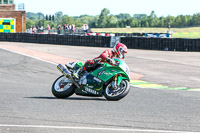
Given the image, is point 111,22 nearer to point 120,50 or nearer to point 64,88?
point 64,88

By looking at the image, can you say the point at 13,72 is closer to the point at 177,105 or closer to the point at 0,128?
the point at 177,105

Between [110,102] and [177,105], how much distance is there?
1.43 meters

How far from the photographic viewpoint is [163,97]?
33.7 feet

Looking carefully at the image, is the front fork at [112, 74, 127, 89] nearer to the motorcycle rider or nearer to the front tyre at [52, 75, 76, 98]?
the motorcycle rider

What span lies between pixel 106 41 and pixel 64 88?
23.6 meters

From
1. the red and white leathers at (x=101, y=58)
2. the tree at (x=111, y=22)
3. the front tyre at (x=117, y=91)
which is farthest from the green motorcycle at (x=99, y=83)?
the tree at (x=111, y=22)

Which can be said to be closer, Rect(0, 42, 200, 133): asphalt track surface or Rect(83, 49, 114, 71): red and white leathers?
Rect(0, 42, 200, 133): asphalt track surface

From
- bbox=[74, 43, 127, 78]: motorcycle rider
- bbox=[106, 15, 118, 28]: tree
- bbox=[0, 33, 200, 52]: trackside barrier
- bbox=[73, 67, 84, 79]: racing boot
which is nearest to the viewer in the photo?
bbox=[74, 43, 127, 78]: motorcycle rider

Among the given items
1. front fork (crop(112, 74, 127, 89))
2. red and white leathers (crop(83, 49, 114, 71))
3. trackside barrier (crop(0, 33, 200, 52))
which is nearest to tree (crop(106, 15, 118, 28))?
trackside barrier (crop(0, 33, 200, 52))

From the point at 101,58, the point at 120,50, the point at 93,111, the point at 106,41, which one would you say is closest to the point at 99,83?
the point at 101,58

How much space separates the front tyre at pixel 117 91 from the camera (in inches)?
348

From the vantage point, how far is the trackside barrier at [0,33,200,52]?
28.0 metres

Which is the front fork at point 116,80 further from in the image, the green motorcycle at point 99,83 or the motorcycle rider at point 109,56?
the motorcycle rider at point 109,56

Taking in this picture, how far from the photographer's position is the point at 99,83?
29.6 feet
